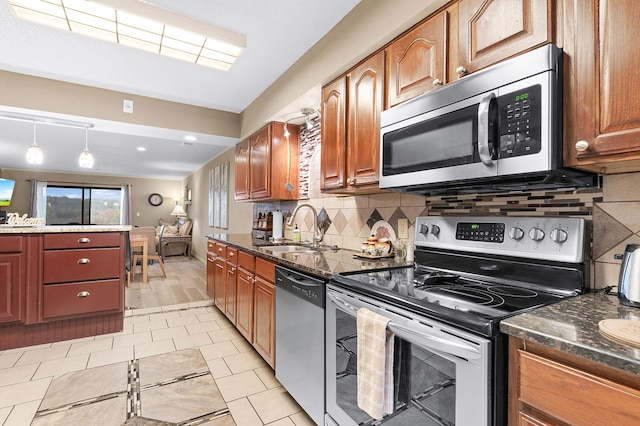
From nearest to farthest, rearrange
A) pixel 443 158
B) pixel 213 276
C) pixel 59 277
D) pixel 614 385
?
pixel 614 385 < pixel 443 158 < pixel 59 277 < pixel 213 276

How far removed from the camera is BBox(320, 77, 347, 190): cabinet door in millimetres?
2061

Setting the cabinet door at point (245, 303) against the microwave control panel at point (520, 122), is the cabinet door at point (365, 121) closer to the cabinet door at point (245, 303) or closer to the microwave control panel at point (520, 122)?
the microwave control panel at point (520, 122)

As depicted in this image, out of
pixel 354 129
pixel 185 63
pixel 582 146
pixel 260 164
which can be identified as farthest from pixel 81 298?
pixel 582 146

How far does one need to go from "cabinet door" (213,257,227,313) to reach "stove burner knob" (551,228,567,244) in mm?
2725

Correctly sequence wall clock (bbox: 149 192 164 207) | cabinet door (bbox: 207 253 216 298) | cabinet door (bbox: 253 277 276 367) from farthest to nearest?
wall clock (bbox: 149 192 164 207), cabinet door (bbox: 207 253 216 298), cabinet door (bbox: 253 277 276 367)

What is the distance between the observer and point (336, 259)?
1.97 m

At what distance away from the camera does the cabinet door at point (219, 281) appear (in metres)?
3.24

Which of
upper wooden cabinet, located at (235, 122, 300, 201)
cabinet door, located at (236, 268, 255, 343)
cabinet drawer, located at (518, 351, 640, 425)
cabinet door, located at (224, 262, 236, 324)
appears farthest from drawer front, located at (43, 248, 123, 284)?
cabinet drawer, located at (518, 351, 640, 425)

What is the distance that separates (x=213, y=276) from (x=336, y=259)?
2243 millimetres

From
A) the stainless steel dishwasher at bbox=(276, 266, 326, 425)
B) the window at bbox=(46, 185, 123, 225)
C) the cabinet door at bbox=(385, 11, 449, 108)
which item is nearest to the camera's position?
the cabinet door at bbox=(385, 11, 449, 108)

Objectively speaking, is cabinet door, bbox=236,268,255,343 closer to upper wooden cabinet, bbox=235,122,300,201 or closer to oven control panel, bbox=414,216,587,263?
upper wooden cabinet, bbox=235,122,300,201

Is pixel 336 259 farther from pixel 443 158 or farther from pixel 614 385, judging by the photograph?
pixel 614 385

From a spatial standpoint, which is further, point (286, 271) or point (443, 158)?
point (286, 271)

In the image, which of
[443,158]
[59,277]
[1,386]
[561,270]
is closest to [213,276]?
[59,277]
